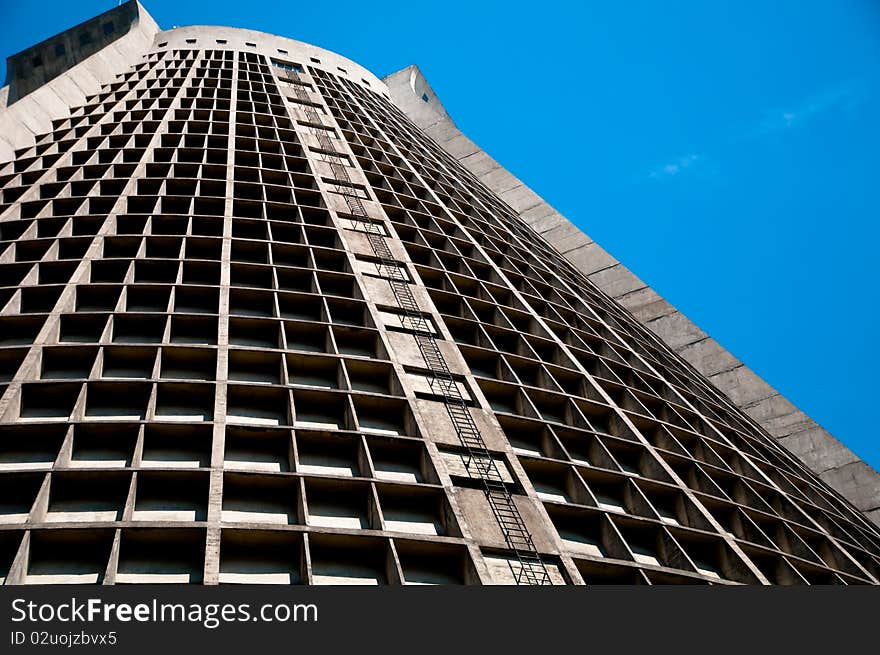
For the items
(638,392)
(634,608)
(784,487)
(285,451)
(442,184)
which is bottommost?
(634,608)

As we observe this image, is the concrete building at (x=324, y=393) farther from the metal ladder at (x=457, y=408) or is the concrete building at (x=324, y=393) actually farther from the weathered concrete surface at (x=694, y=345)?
the weathered concrete surface at (x=694, y=345)

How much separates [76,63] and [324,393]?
29.5m

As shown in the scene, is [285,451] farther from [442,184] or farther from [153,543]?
[442,184]

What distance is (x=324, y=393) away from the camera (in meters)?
16.5

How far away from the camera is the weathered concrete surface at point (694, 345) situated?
29.6 metres

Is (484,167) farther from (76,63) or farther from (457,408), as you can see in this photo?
(457,408)

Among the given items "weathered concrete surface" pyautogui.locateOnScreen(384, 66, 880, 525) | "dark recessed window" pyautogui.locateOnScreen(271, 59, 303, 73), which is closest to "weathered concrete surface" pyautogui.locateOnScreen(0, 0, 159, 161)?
"dark recessed window" pyautogui.locateOnScreen(271, 59, 303, 73)

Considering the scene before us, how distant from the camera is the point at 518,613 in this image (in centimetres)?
1077

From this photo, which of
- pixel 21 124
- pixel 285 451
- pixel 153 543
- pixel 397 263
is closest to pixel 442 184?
pixel 397 263

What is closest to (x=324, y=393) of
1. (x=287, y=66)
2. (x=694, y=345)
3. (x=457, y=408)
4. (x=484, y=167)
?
(x=457, y=408)

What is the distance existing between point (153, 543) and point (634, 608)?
6.27 m

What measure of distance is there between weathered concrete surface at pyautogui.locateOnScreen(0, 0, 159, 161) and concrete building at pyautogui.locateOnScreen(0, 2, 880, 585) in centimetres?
50

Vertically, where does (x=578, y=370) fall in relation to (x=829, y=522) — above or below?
above

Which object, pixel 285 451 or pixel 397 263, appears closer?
pixel 285 451
